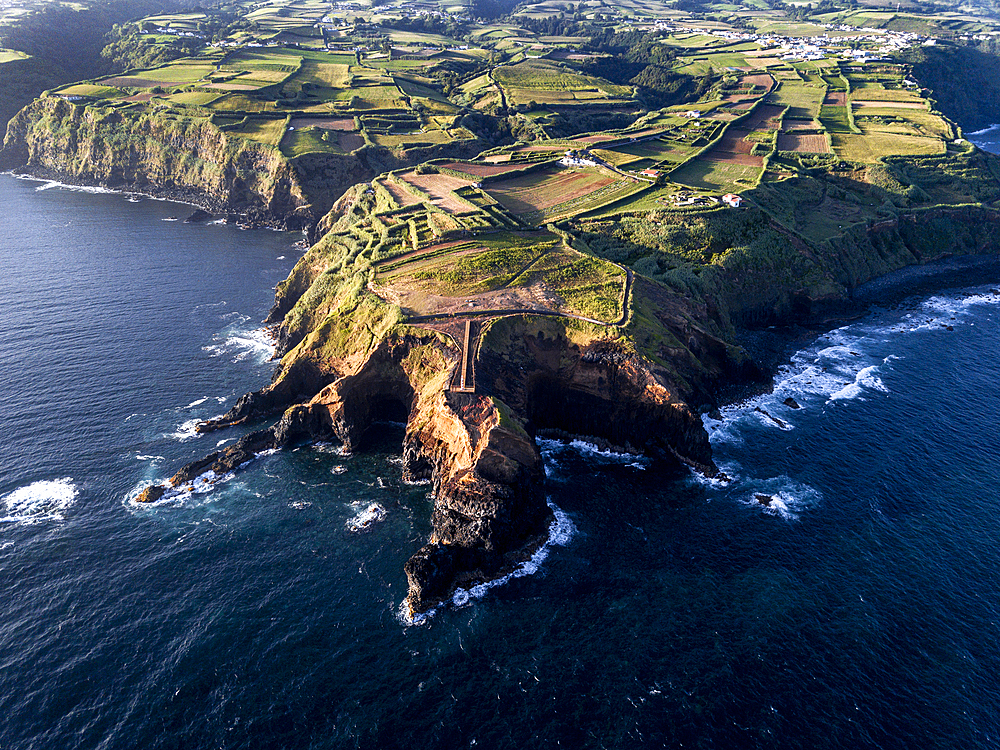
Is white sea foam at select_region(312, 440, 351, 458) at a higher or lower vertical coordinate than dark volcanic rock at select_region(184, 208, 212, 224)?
→ lower

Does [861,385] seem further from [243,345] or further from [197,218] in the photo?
[197,218]

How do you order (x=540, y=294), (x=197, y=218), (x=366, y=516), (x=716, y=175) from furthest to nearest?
(x=197, y=218), (x=716, y=175), (x=540, y=294), (x=366, y=516)

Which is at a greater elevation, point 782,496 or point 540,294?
point 540,294

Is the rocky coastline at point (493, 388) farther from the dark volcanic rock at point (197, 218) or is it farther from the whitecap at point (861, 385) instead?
the dark volcanic rock at point (197, 218)

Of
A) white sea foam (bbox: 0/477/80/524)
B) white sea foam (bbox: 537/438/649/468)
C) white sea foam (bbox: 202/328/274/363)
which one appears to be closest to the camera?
white sea foam (bbox: 0/477/80/524)

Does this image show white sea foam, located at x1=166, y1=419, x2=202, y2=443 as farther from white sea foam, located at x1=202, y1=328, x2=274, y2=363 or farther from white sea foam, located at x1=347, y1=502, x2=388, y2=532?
white sea foam, located at x1=347, y1=502, x2=388, y2=532

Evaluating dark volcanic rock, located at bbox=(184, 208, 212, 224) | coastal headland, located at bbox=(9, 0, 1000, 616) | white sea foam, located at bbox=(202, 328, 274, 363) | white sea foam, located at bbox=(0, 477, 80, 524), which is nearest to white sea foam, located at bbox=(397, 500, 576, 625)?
coastal headland, located at bbox=(9, 0, 1000, 616)

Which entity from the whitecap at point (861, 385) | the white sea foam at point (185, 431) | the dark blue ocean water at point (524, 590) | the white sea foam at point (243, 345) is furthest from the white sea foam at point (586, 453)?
the white sea foam at point (243, 345)

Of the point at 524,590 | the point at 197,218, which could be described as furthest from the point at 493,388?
the point at 197,218
